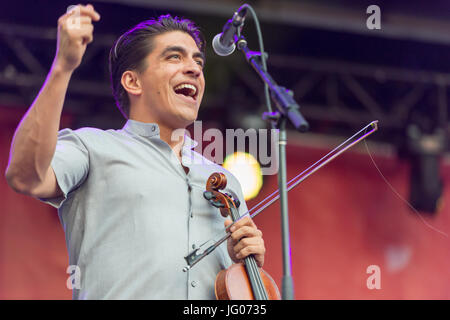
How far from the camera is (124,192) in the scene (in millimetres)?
1960

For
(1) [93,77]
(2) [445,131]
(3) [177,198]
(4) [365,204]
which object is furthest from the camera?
(4) [365,204]

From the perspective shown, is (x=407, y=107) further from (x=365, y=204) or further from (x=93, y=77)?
(x=93, y=77)

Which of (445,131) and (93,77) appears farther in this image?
(445,131)

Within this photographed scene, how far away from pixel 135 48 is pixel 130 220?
35.0 inches

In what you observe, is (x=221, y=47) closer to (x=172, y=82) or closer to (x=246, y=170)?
(x=172, y=82)

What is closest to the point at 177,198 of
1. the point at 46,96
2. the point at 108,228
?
the point at 108,228

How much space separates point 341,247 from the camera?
6.30 metres

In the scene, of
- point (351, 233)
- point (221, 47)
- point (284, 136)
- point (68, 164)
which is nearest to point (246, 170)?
point (351, 233)

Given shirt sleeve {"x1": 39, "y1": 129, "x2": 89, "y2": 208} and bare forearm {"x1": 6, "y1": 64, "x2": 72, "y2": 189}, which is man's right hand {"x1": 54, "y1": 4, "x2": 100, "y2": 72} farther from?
shirt sleeve {"x1": 39, "y1": 129, "x2": 89, "y2": 208}

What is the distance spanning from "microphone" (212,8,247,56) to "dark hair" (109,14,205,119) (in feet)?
1.52

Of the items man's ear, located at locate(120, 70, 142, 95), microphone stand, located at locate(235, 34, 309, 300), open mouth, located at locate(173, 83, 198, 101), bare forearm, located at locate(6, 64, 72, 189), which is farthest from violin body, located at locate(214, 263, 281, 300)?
man's ear, located at locate(120, 70, 142, 95)

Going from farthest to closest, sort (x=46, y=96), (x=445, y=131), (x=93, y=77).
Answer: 1. (x=445, y=131)
2. (x=93, y=77)
3. (x=46, y=96)

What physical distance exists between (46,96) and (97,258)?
56 centimetres

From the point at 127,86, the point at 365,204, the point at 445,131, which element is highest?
the point at 445,131
